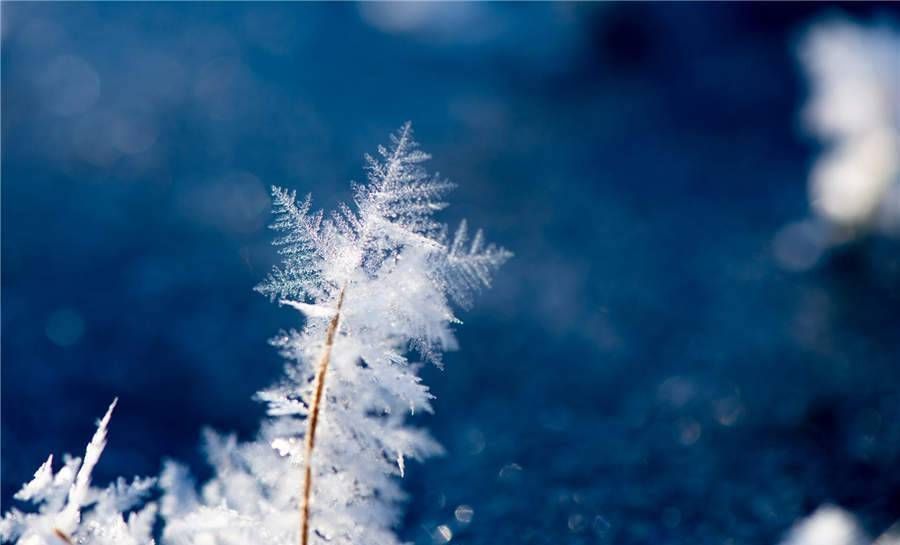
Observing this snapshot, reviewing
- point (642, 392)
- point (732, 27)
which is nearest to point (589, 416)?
point (642, 392)

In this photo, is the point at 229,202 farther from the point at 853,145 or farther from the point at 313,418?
the point at 853,145

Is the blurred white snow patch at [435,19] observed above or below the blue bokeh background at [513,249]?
above

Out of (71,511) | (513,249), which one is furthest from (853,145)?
(71,511)

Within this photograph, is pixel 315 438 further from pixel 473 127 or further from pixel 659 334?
pixel 473 127

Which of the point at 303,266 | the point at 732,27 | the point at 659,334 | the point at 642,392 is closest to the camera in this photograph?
the point at 303,266

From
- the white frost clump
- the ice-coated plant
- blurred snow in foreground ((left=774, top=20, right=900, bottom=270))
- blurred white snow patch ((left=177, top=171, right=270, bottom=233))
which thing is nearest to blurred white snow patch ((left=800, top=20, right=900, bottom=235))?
blurred snow in foreground ((left=774, top=20, right=900, bottom=270))

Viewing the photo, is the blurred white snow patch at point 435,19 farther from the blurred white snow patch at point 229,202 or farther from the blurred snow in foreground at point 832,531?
the blurred snow in foreground at point 832,531

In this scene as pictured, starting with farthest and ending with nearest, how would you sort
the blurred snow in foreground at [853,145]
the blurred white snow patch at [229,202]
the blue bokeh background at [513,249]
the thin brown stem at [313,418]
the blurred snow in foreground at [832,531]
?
the blurred snow in foreground at [853,145] → the blurred white snow patch at [229,202] → the blue bokeh background at [513,249] → the blurred snow in foreground at [832,531] → the thin brown stem at [313,418]

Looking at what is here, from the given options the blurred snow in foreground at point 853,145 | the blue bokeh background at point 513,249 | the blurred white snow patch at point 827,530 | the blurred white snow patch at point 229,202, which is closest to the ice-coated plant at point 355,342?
the blue bokeh background at point 513,249
